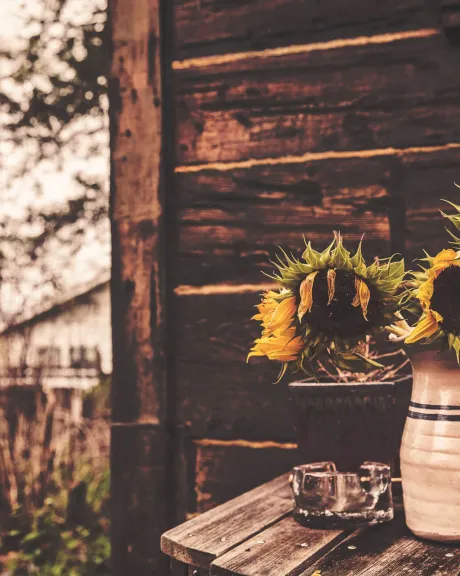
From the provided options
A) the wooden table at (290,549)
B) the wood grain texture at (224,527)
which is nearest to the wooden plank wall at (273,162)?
the wood grain texture at (224,527)

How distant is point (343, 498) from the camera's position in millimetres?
1161

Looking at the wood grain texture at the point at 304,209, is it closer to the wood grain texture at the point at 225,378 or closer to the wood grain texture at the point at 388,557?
the wood grain texture at the point at 225,378

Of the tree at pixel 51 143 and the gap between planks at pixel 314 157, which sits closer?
the gap between planks at pixel 314 157

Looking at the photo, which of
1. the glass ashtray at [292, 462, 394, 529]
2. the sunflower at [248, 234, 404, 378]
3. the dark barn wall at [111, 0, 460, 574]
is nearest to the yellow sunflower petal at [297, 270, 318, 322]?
the sunflower at [248, 234, 404, 378]

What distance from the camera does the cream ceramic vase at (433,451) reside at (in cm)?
102

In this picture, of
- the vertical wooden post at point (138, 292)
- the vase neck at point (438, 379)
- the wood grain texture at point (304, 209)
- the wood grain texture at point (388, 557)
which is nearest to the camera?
the wood grain texture at point (388, 557)

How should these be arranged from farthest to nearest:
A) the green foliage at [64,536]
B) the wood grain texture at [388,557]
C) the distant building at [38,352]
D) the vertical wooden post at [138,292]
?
the distant building at [38,352]
the green foliage at [64,536]
the vertical wooden post at [138,292]
the wood grain texture at [388,557]

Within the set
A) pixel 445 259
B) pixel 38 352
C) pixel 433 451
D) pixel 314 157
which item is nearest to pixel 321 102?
pixel 314 157

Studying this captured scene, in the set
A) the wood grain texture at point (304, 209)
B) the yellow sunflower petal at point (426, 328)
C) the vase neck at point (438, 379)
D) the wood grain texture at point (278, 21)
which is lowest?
the vase neck at point (438, 379)

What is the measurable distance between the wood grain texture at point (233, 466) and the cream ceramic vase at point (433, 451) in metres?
0.59

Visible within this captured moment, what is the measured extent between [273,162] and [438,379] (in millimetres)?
773

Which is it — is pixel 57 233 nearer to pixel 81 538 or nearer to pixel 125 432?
pixel 81 538

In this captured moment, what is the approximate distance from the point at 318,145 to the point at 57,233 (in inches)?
106

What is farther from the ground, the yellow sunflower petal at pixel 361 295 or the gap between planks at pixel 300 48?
the gap between planks at pixel 300 48
